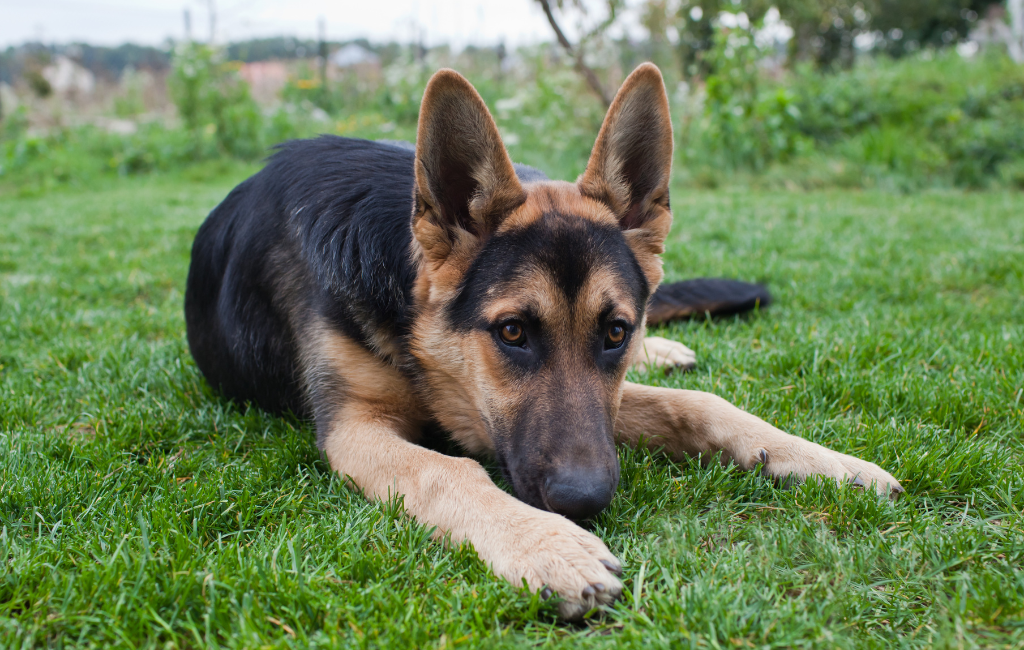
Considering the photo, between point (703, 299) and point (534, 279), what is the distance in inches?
94.2

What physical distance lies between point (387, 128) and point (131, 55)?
2005 centimetres

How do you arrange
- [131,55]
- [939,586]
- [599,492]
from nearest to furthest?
[939,586] < [599,492] < [131,55]

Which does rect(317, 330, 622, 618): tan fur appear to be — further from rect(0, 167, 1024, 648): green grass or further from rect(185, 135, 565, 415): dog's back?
rect(185, 135, 565, 415): dog's back

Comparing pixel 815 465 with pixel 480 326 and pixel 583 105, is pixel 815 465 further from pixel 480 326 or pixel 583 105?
pixel 583 105

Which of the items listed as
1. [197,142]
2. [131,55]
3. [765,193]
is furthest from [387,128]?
[131,55]

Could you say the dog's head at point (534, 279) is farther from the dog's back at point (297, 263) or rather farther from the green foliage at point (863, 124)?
the green foliage at point (863, 124)

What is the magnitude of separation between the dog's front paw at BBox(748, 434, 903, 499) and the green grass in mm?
102

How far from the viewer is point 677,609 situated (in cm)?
181

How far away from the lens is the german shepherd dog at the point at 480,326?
224 cm

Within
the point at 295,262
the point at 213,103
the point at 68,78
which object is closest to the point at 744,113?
the point at 213,103

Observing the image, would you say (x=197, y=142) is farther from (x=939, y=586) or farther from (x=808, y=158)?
(x=939, y=586)

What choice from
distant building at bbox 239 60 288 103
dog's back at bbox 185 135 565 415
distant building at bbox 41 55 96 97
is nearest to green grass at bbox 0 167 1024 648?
dog's back at bbox 185 135 565 415

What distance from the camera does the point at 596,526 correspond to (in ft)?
7.29

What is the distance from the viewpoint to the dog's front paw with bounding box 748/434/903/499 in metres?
2.43
